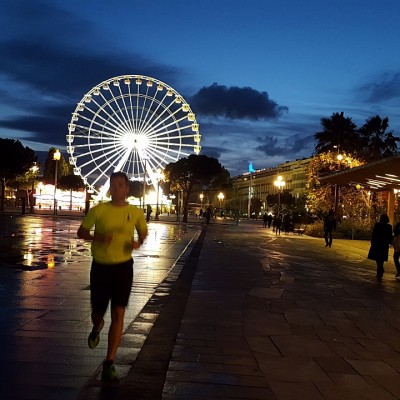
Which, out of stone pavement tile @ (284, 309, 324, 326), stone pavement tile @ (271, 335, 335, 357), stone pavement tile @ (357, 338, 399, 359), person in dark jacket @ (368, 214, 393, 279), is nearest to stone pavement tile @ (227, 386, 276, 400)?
stone pavement tile @ (271, 335, 335, 357)

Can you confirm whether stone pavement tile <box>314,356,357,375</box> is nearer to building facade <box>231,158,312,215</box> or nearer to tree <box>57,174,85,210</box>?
tree <box>57,174,85,210</box>

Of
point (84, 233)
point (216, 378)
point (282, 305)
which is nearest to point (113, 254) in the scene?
point (84, 233)

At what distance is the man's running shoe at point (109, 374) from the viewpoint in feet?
17.0

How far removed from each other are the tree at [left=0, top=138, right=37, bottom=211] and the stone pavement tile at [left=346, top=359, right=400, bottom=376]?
60477 millimetres

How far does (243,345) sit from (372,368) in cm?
141

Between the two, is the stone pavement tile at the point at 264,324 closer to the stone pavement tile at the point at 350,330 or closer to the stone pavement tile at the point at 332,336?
the stone pavement tile at the point at 332,336

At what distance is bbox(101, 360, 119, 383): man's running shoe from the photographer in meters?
5.17

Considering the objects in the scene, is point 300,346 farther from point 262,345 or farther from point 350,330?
point 350,330

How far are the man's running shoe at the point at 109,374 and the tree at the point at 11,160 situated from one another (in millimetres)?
60613

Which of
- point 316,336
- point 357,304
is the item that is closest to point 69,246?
point 357,304

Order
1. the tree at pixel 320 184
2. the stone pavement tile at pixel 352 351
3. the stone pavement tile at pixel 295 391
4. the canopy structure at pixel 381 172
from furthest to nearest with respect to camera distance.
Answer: the tree at pixel 320 184 → the canopy structure at pixel 381 172 → the stone pavement tile at pixel 352 351 → the stone pavement tile at pixel 295 391

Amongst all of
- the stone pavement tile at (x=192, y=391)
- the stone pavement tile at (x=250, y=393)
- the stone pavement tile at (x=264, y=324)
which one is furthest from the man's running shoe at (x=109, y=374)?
the stone pavement tile at (x=264, y=324)

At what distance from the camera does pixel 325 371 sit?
5867 millimetres

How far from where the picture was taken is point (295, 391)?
17.0 ft
